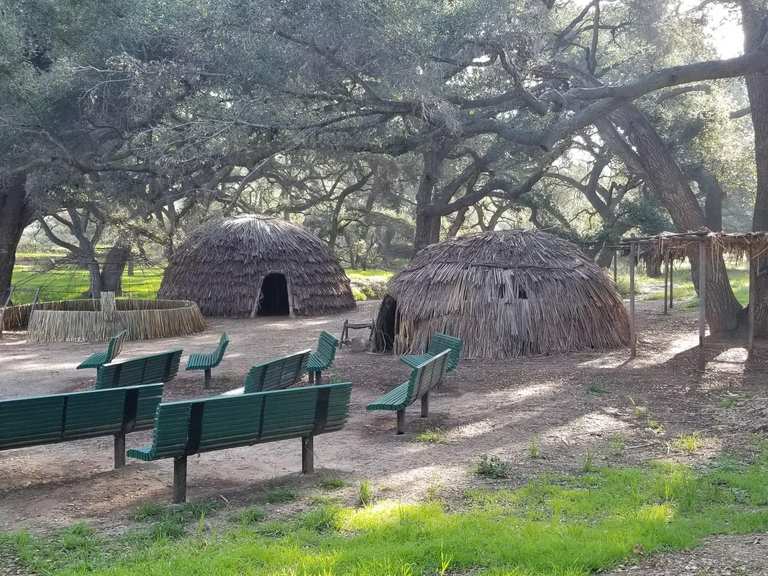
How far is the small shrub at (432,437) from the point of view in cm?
777

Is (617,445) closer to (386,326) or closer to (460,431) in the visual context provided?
(460,431)

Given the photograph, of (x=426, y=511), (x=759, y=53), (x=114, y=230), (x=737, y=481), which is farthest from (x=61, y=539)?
(x=114, y=230)

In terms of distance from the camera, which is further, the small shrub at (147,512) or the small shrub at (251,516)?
the small shrub at (147,512)

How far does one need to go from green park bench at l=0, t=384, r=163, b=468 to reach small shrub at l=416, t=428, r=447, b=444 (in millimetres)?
2516

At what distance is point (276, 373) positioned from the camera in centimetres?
899

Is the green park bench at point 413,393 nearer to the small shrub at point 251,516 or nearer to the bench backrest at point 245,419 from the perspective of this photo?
the bench backrest at point 245,419

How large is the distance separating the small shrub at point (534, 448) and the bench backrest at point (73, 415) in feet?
10.8

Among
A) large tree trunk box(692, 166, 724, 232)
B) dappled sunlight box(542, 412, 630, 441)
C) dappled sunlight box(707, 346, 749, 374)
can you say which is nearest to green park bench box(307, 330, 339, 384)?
dappled sunlight box(542, 412, 630, 441)

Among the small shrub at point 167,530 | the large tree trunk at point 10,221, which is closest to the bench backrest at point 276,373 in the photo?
the small shrub at point 167,530

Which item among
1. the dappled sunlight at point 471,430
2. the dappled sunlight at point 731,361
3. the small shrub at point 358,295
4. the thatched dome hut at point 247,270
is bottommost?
the dappled sunlight at point 471,430

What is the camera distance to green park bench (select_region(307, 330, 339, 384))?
10.8 metres

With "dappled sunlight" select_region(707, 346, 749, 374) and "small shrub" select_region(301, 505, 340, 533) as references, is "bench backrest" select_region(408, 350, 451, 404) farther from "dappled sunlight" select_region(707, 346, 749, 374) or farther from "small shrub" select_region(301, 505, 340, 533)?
"dappled sunlight" select_region(707, 346, 749, 374)

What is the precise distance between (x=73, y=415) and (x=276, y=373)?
2919 millimetres

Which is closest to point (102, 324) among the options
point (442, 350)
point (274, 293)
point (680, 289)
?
point (274, 293)
